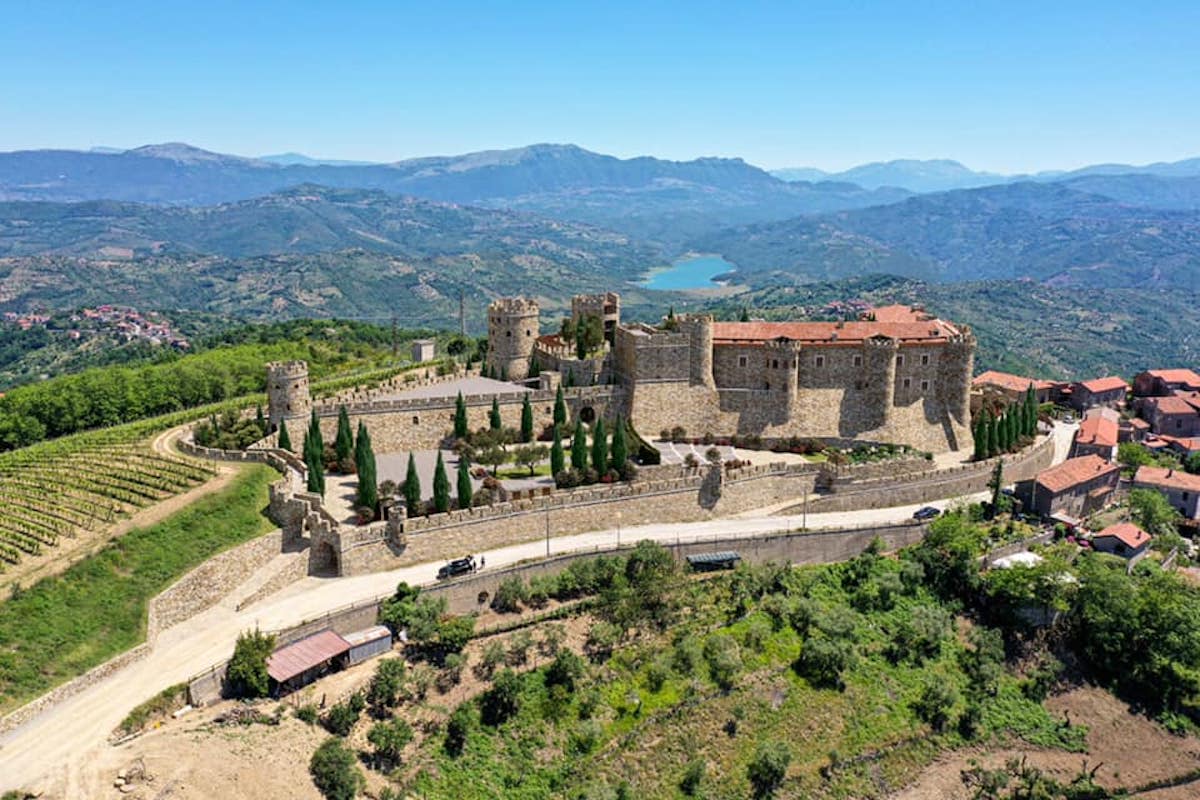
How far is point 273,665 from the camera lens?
3916 centimetres

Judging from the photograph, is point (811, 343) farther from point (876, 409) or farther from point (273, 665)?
point (273, 665)

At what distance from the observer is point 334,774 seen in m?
35.0

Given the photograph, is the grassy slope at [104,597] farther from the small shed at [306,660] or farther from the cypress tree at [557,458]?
the cypress tree at [557,458]

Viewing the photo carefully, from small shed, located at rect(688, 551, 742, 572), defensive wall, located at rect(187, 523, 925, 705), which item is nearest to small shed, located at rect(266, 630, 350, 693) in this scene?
defensive wall, located at rect(187, 523, 925, 705)

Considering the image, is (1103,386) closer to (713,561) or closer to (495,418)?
(713,561)

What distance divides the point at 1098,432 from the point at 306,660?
210 feet

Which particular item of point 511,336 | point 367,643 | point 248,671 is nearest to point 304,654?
point 248,671

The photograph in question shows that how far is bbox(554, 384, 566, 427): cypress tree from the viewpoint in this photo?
2562 inches

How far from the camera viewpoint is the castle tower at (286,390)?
57969 millimetres

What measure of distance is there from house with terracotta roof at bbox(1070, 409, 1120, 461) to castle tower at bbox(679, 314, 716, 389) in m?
31.0

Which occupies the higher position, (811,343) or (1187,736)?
(811,343)

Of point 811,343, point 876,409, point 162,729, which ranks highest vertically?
point 811,343

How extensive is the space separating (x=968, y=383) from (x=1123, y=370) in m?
142

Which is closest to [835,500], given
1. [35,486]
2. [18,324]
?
[35,486]
